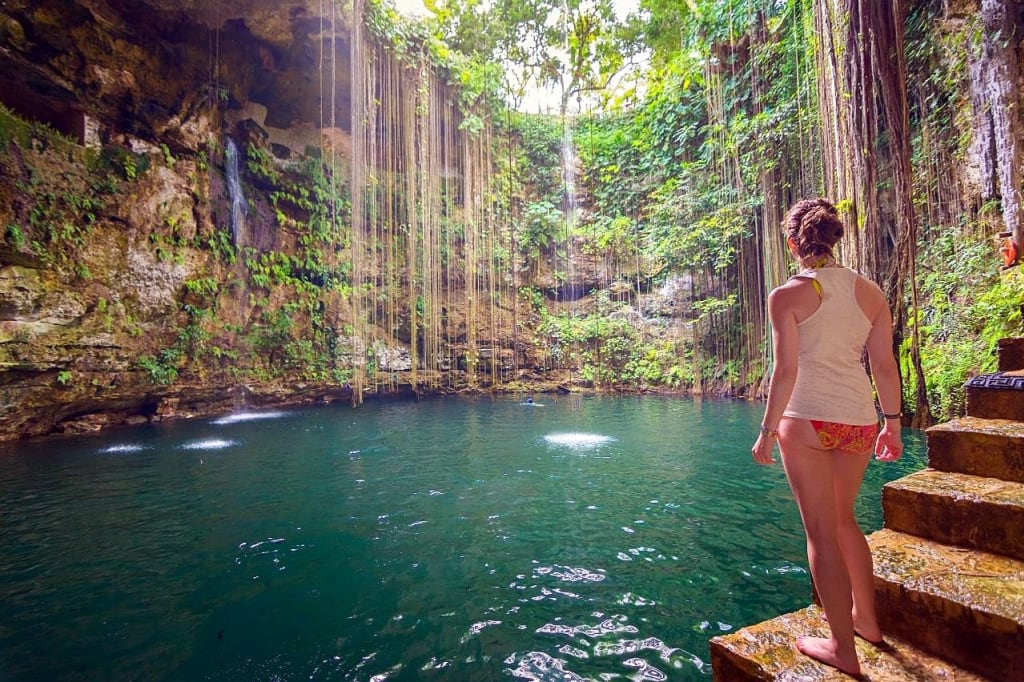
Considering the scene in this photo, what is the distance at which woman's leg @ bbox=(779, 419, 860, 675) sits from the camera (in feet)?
3.44

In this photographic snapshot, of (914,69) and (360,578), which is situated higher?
(914,69)

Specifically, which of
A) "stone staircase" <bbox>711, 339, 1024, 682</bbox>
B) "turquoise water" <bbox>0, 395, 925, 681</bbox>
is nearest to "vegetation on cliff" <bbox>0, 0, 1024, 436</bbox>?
"stone staircase" <bbox>711, 339, 1024, 682</bbox>

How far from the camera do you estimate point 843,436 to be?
1124 millimetres

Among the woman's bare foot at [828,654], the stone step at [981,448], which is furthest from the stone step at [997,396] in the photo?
the woman's bare foot at [828,654]

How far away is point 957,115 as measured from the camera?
6.10 meters

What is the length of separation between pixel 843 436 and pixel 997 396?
131 centimetres

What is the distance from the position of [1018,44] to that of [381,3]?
10065 mm

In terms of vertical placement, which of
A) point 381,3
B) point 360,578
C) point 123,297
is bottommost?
point 360,578

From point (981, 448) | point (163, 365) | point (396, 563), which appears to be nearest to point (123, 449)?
point (163, 365)

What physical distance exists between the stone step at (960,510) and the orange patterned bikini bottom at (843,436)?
1.81 ft

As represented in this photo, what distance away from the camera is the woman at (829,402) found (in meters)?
1.10

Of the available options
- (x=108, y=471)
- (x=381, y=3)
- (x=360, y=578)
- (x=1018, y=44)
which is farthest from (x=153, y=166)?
(x=1018, y=44)

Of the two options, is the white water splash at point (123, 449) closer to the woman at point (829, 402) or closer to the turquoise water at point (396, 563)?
the turquoise water at point (396, 563)

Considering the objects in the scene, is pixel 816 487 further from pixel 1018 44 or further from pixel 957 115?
pixel 957 115
